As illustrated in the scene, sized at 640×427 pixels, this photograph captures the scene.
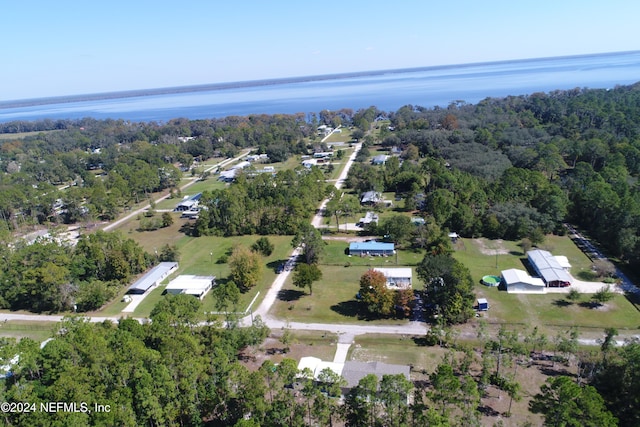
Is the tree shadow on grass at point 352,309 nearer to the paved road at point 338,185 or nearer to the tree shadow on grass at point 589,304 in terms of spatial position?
the tree shadow on grass at point 589,304

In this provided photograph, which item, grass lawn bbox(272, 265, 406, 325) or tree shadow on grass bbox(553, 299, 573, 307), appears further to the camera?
grass lawn bbox(272, 265, 406, 325)

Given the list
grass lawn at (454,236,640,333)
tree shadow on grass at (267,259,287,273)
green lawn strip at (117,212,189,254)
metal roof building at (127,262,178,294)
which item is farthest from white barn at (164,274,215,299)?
grass lawn at (454,236,640,333)

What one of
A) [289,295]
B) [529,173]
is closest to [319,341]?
[289,295]

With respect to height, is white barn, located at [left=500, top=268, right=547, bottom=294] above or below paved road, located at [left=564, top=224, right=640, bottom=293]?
above

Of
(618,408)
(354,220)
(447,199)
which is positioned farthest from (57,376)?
(447,199)

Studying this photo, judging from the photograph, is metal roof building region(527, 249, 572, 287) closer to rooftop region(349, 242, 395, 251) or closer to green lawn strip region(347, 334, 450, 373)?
rooftop region(349, 242, 395, 251)

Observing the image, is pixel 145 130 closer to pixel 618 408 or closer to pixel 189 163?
pixel 189 163
